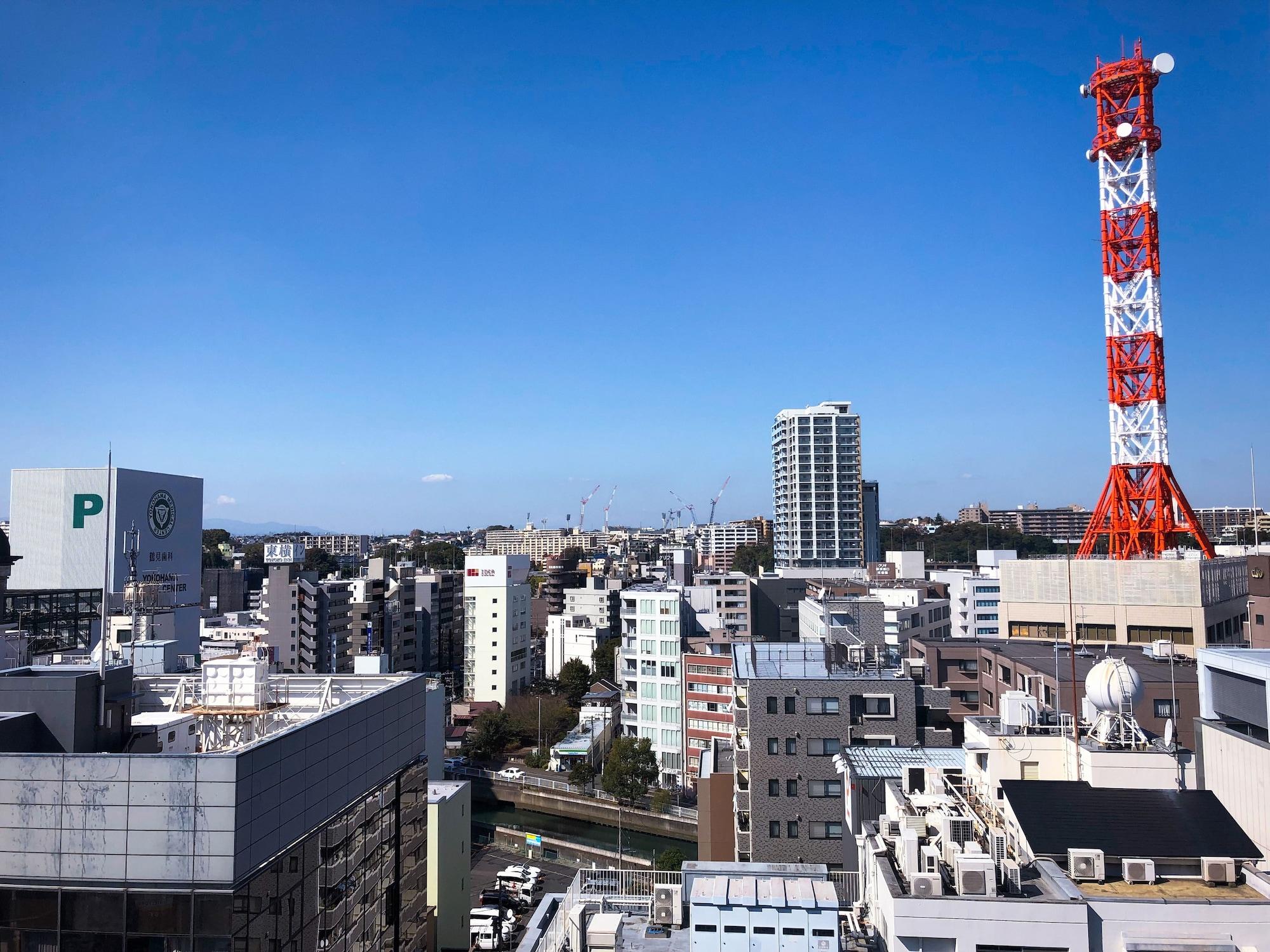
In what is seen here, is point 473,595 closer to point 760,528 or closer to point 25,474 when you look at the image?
point 25,474

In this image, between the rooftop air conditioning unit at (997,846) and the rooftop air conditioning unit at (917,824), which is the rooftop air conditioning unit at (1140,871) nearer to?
the rooftop air conditioning unit at (997,846)

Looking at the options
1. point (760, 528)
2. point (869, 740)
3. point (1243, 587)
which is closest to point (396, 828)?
point (869, 740)

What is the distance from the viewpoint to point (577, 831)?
18406 millimetres

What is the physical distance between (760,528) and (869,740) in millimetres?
68763

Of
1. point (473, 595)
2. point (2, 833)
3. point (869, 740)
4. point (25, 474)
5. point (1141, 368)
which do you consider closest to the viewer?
point (2, 833)

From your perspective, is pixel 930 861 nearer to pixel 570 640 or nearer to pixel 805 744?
pixel 805 744

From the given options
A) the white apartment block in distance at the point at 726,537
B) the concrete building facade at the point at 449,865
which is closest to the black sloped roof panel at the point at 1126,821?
the concrete building facade at the point at 449,865

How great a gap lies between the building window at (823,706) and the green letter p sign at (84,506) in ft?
76.1

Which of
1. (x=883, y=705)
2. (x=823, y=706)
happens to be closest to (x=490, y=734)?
(x=823, y=706)

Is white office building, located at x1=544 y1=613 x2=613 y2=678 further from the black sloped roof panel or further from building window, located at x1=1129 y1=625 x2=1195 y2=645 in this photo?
the black sloped roof panel

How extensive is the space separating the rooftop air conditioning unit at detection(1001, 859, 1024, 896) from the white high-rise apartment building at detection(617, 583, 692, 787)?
15173 mm

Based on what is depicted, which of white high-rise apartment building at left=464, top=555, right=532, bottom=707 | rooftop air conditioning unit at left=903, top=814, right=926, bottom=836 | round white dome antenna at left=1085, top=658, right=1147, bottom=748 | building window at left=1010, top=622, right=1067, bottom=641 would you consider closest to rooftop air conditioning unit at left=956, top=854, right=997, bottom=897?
rooftop air conditioning unit at left=903, top=814, right=926, bottom=836

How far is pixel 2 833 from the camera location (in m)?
4.02

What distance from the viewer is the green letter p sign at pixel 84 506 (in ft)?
81.2
